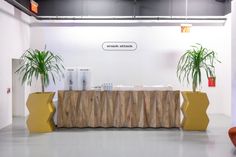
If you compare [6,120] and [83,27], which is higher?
[83,27]

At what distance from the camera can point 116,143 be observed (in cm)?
698

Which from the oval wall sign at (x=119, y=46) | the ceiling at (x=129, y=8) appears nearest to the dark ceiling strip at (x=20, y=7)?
the ceiling at (x=129, y=8)

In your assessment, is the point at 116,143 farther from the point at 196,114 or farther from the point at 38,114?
the point at 196,114

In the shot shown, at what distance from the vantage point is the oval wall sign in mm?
11539

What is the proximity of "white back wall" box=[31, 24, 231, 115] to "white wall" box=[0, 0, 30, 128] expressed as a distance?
1.37m

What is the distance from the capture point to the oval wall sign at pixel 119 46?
11539 mm

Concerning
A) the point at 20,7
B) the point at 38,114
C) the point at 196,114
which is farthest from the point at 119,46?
the point at 38,114

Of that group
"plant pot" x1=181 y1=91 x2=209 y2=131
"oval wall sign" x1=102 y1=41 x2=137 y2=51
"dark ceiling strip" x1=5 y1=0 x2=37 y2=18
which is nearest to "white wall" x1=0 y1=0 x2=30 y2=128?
Result: "dark ceiling strip" x1=5 y1=0 x2=37 y2=18

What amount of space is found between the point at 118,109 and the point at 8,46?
332 centimetres

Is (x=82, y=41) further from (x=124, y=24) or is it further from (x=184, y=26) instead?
(x=184, y=26)

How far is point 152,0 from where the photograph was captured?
11.5m

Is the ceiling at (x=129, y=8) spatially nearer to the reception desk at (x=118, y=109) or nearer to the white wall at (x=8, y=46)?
the white wall at (x=8, y=46)

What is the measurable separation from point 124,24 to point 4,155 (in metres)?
6.65

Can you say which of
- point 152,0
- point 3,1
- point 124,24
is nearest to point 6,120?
point 3,1
